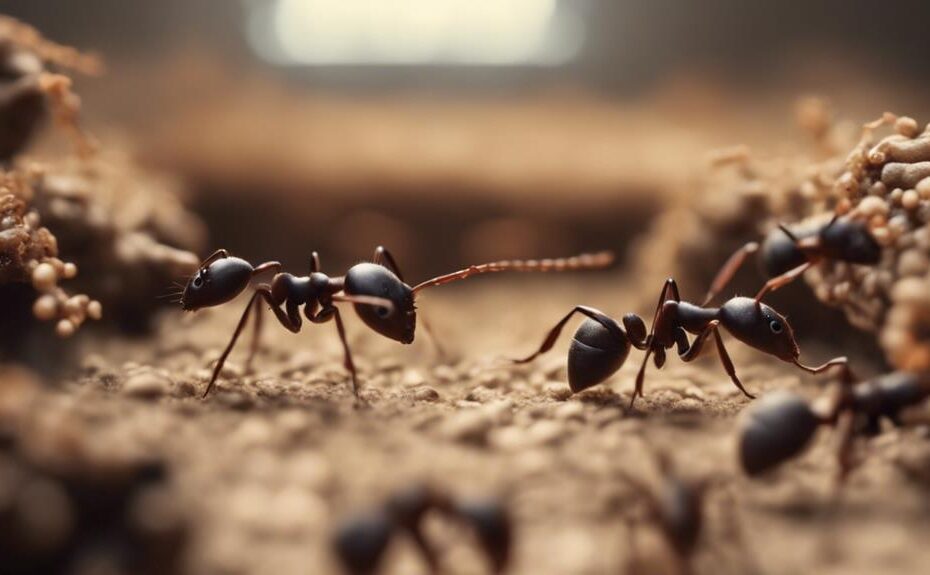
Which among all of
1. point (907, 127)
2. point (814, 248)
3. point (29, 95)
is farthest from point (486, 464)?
point (29, 95)

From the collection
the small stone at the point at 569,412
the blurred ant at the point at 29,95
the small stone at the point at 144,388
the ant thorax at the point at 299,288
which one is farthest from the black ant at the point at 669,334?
the blurred ant at the point at 29,95

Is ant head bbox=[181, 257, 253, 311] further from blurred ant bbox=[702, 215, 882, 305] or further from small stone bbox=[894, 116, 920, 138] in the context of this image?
small stone bbox=[894, 116, 920, 138]

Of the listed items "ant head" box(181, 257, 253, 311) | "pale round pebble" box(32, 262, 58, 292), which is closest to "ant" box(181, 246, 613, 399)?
"ant head" box(181, 257, 253, 311)

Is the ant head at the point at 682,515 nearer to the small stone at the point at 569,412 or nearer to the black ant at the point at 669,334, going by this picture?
the small stone at the point at 569,412

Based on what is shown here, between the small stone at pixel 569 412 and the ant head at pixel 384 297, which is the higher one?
the ant head at pixel 384 297

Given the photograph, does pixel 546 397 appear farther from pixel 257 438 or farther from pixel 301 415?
pixel 257 438

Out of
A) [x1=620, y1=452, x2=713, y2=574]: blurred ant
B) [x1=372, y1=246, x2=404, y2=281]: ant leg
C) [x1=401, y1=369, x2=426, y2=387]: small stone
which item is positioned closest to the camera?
[x1=620, y1=452, x2=713, y2=574]: blurred ant
